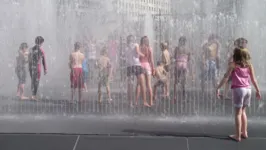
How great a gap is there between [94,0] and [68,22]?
1.74 meters

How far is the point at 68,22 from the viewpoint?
46.9 feet

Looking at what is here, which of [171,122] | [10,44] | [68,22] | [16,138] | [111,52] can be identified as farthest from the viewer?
[68,22]

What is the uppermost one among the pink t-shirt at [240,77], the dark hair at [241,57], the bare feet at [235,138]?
the dark hair at [241,57]

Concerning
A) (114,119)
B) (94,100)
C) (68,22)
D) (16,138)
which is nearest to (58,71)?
(68,22)

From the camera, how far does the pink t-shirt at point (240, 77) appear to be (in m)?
5.71

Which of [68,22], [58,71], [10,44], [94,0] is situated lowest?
[58,71]

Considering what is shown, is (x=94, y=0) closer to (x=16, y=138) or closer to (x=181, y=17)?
(x=181, y=17)

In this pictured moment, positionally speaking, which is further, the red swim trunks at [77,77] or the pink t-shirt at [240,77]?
the red swim trunks at [77,77]

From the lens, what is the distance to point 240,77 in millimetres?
5723

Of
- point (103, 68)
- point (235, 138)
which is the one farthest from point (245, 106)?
point (103, 68)

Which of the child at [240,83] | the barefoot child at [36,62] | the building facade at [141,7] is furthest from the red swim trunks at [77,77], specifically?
the building facade at [141,7]

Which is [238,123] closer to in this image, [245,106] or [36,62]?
[245,106]

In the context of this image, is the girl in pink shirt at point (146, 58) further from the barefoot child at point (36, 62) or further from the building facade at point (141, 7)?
the building facade at point (141, 7)

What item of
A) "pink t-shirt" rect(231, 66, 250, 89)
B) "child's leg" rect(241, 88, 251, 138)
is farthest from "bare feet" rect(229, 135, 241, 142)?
"pink t-shirt" rect(231, 66, 250, 89)
